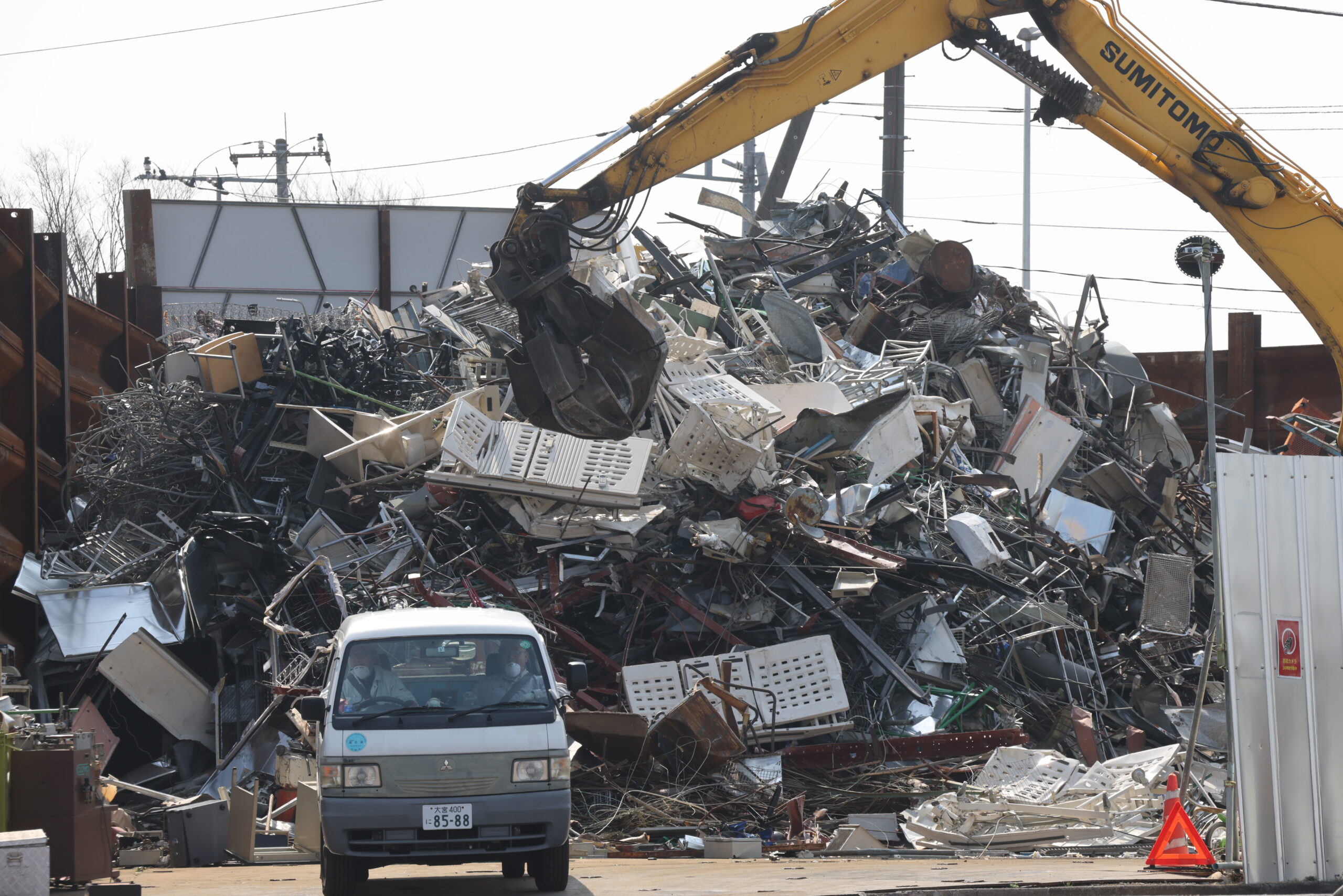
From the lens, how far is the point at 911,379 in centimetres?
1564

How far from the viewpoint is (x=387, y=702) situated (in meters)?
6.66

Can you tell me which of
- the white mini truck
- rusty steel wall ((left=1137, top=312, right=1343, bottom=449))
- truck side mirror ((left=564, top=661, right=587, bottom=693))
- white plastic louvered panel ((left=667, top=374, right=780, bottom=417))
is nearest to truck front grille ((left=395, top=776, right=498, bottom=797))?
the white mini truck

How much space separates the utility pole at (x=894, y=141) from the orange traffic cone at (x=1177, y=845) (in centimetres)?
1663

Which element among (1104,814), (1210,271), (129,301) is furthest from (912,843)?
(129,301)

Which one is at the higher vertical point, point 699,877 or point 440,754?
point 440,754

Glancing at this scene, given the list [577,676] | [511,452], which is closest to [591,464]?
[511,452]

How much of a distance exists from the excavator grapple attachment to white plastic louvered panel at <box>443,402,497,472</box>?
2.76 m

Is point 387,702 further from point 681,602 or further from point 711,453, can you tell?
point 711,453

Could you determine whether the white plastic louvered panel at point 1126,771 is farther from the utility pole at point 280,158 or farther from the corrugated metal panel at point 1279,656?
the utility pole at point 280,158

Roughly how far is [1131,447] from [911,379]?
359 centimetres

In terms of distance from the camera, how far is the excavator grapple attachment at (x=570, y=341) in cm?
885

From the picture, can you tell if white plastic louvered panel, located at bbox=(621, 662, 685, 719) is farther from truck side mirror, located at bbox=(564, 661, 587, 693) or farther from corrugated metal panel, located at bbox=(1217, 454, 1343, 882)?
corrugated metal panel, located at bbox=(1217, 454, 1343, 882)

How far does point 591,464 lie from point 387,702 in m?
5.28

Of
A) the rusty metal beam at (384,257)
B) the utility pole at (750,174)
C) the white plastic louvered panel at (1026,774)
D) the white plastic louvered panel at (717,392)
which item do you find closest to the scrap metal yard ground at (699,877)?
Answer: the white plastic louvered panel at (1026,774)
